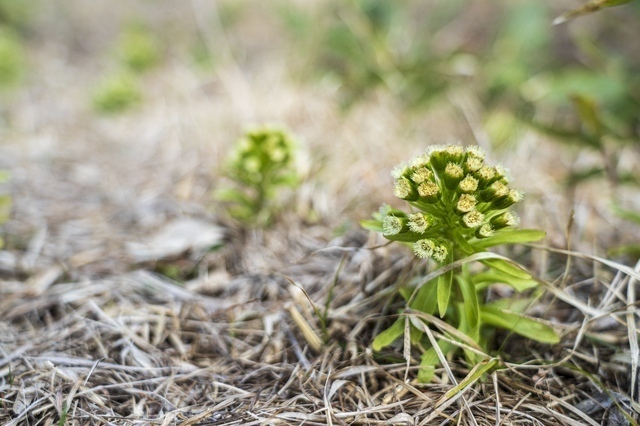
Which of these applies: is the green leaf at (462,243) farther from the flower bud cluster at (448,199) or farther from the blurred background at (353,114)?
the blurred background at (353,114)

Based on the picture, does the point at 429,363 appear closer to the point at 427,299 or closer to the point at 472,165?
the point at 427,299

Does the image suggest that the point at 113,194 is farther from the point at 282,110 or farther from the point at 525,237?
the point at 525,237

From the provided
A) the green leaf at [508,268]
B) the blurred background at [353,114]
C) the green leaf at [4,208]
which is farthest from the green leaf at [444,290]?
the green leaf at [4,208]

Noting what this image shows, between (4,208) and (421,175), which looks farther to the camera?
(4,208)

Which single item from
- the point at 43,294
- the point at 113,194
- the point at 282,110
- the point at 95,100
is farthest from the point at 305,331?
the point at 95,100

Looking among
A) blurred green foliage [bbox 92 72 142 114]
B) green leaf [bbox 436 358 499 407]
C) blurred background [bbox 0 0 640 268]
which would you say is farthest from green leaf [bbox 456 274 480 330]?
blurred green foliage [bbox 92 72 142 114]

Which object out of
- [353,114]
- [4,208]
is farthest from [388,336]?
[353,114]
